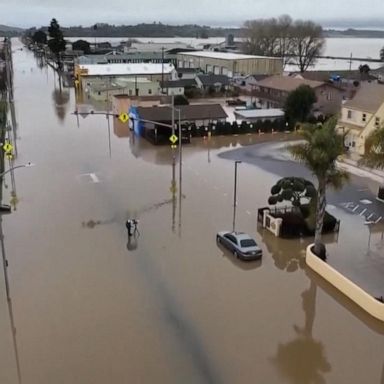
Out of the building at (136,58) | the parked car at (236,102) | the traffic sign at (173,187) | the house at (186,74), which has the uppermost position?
the building at (136,58)

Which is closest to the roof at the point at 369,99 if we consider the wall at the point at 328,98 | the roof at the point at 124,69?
the wall at the point at 328,98

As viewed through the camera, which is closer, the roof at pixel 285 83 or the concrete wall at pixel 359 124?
the concrete wall at pixel 359 124

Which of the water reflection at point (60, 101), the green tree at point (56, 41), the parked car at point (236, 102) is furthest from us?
the green tree at point (56, 41)

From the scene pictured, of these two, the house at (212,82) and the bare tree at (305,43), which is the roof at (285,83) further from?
the bare tree at (305,43)

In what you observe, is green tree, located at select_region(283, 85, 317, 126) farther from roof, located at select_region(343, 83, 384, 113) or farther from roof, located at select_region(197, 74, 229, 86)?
roof, located at select_region(197, 74, 229, 86)

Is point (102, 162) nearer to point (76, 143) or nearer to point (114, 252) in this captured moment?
point (76, 143)

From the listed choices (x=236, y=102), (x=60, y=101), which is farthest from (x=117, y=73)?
(x=236, y=102)
